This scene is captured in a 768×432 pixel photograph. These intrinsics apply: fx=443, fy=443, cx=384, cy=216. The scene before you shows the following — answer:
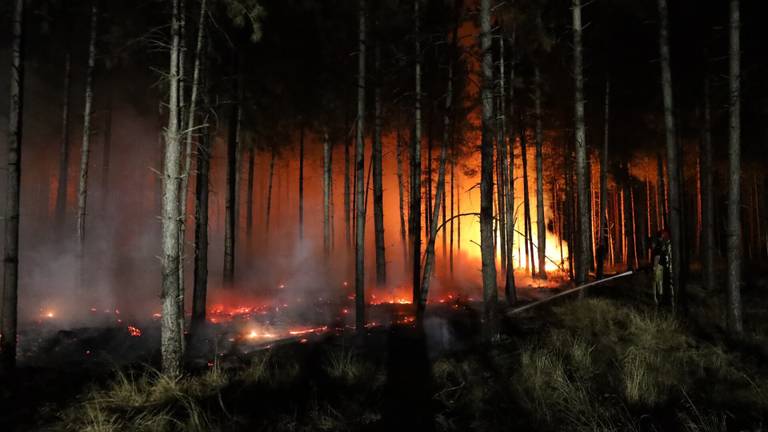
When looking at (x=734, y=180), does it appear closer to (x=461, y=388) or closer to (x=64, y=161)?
(x=461, y=388)

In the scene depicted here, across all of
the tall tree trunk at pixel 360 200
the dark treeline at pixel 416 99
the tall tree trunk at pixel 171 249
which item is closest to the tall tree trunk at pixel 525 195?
the dark treeline at pixel 416 99

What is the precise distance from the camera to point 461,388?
22.2 ft

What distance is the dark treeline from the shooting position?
30.0 ft

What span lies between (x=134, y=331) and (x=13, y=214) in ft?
16.2

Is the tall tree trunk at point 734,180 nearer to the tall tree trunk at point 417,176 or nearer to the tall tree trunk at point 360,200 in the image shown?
the tall tree trunk at point 417,176

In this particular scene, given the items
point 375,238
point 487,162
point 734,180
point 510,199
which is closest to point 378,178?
point 375,238

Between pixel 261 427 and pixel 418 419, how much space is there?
2.03m

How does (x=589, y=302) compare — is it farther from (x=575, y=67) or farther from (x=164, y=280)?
(x=164, y=280)

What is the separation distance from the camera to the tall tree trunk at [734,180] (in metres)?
8.88

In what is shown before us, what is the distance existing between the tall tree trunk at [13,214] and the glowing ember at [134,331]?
11.7 ft

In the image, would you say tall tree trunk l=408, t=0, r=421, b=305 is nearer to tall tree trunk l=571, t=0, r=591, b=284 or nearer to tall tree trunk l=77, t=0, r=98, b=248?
tall tree trunk l=571, t=0, r=591, b=284

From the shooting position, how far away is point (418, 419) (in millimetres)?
5883

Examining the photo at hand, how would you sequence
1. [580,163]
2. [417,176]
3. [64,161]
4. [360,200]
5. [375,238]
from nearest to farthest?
[580,163] → [360,200] → [417,176] → [375,238] → [64,161]

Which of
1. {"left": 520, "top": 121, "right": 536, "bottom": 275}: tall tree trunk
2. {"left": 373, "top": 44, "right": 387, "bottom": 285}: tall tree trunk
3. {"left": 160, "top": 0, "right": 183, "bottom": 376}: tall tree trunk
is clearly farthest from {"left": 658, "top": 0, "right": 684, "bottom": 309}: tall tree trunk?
{"left": 160, "top": 0, "right": 183, "bottom": 376}: tall tree trunk
